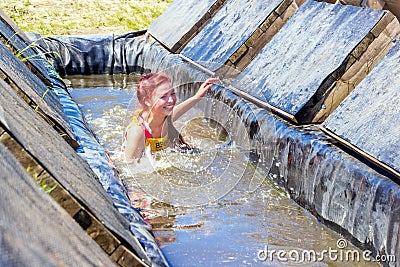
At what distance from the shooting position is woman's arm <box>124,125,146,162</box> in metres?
5.45

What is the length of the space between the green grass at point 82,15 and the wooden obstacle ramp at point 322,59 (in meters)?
6.63

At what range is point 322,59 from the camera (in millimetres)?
5578

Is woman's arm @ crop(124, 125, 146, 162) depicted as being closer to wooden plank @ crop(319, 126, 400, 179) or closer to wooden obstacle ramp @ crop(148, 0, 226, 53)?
wooden plank @ crop(319, 126, 400, 179)

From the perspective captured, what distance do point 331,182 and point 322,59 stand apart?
1.51 meters

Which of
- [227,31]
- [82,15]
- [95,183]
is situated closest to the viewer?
[95,183]

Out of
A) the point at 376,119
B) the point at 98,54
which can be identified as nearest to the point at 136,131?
the point at 376,119

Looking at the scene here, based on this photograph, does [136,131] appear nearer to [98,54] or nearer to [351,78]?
[351,78]

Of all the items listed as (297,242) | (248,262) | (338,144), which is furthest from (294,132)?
(248,262)

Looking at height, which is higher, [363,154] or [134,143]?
[134,143]

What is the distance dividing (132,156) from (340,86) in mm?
1640

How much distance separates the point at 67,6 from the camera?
14.8 metres

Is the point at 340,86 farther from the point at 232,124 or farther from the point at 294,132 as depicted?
the point at 232,124

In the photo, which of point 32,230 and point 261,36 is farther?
point 261,36

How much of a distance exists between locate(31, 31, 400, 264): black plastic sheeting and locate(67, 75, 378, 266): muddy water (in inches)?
3.8
